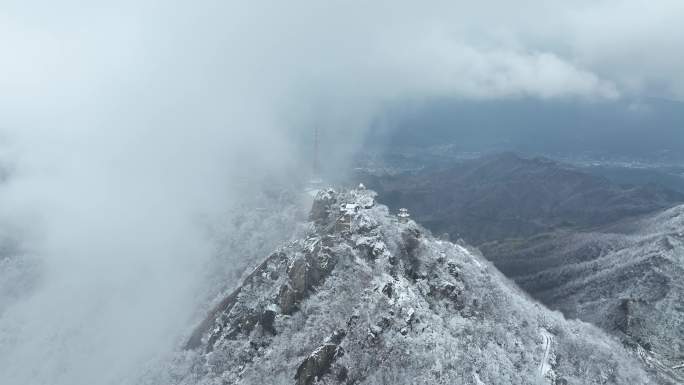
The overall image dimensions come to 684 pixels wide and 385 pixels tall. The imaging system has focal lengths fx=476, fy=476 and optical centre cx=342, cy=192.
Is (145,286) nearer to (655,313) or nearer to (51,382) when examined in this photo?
(51,382)

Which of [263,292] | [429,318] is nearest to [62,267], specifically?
[263,292]

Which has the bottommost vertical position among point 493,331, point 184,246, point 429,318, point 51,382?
point 51,382

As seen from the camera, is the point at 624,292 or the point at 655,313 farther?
the point at 624,292

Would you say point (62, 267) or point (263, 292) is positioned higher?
point (263, 292)

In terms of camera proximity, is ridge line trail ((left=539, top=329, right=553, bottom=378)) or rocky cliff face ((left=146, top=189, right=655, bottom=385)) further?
ridge line trail ((left=539, top=329, right=553, bottom=378))

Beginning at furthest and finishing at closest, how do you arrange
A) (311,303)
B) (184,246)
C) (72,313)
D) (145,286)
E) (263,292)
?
(184,246)
(145,286)
(72,313)
(263,292)
(311,303)

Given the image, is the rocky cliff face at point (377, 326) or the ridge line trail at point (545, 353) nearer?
the rocky cliff face at point (377, 326)

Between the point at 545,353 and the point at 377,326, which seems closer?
the point at 377,326

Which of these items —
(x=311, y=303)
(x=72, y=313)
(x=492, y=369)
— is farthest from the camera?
(x=72, y=313)
